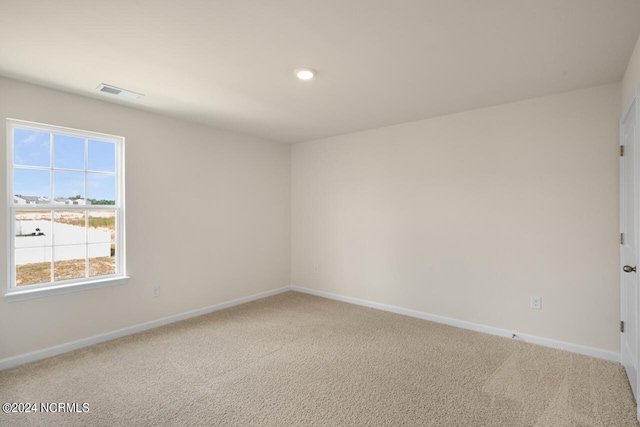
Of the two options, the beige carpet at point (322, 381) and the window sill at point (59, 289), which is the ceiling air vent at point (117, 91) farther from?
the beige carpet at point (322, 381)

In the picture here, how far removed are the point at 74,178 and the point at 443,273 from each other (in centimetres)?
405

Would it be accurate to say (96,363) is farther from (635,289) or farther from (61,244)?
(635,289)

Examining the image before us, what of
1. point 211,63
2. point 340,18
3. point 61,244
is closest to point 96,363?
point 61,244

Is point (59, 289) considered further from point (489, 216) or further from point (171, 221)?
point (489, 216)

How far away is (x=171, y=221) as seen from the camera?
3941mm

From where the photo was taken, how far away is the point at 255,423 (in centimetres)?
206

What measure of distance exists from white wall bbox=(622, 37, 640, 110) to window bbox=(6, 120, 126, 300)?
444 centimetres

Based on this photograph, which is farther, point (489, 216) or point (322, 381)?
point (489, 216)

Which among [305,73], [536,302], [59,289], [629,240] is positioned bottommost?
[536,302]

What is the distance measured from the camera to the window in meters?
2.93

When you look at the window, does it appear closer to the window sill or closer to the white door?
the window sill

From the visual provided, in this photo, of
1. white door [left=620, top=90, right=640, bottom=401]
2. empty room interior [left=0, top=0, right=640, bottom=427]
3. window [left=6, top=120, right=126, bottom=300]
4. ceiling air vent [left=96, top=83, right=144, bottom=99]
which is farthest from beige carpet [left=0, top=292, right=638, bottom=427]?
ceiling air vent [left=96, top=83, right=144, bottom=99]

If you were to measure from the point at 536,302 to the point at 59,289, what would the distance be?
454cm

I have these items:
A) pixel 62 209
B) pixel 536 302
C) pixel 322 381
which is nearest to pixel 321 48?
pixel 322 381
